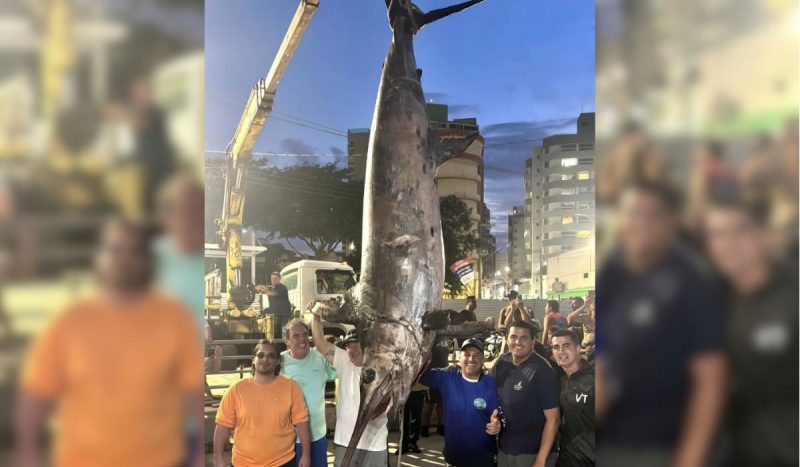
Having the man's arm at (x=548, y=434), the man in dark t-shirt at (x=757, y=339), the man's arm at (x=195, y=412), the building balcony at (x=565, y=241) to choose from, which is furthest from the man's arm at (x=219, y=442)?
the man in dark t-shirt at (x=757, y=339)

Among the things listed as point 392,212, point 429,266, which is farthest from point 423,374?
point 392,212

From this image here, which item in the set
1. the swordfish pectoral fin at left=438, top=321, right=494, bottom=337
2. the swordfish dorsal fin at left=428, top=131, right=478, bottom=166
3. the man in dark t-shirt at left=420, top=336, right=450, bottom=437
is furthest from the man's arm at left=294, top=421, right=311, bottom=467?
the swordfish dorsal fin at left=428, top=131, right=478, bottom=166

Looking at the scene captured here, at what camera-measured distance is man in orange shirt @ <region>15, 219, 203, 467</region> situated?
2.37 feet

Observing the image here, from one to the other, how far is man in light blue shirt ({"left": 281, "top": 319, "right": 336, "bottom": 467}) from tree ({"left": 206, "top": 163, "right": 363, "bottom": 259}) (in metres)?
0.41

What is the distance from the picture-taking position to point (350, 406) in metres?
2.88

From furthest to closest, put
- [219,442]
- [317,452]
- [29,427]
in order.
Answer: [317,452]
[219,442]
[29,427]

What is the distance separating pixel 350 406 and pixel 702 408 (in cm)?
221

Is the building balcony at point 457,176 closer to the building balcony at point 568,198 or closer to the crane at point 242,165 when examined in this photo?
the building balcony at point 568,198

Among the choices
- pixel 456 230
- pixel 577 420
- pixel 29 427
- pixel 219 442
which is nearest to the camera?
pixel 29 427

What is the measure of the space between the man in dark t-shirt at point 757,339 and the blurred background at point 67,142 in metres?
0.82

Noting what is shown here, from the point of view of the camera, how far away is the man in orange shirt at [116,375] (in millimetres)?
723

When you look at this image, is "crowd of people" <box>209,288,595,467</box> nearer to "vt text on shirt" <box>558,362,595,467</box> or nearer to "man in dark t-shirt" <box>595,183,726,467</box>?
"vt text on shirt" <box>558,362,595,467</box>

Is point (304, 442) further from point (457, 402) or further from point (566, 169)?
point (566, 169)

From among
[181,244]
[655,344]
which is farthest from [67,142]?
[655,344]
